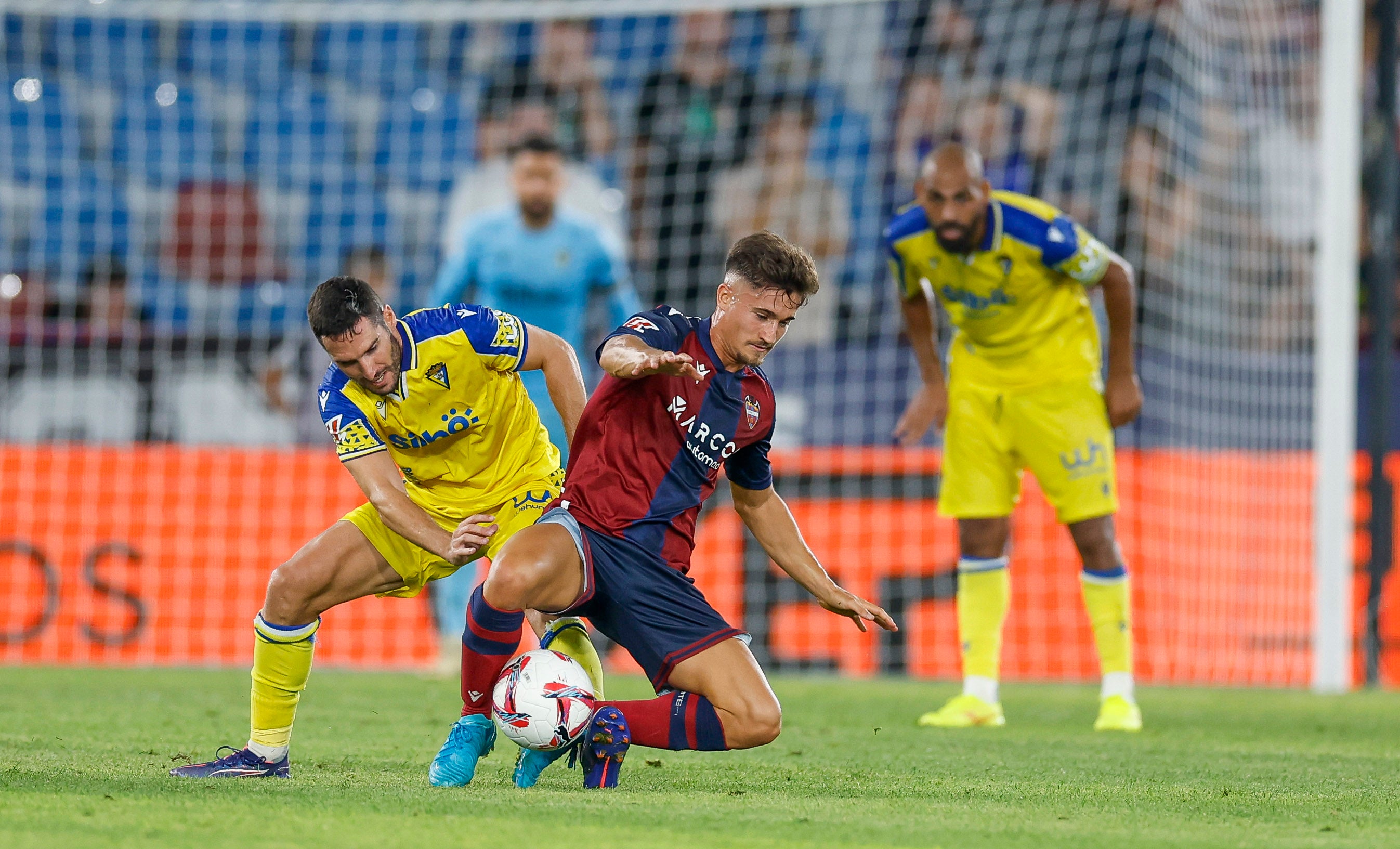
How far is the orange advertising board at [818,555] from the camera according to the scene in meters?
8.24

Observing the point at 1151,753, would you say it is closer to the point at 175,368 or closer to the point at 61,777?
the point at 61,777

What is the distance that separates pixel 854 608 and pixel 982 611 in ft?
6.99

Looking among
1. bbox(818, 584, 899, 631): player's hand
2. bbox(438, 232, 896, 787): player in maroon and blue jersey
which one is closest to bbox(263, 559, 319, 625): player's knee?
bbox(438, 232, 896, 787): player in maroon and blue jersey

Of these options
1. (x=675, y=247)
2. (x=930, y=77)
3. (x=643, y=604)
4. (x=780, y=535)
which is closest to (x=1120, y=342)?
(x=780, y=535)

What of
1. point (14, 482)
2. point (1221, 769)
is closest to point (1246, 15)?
point (1221, 769)

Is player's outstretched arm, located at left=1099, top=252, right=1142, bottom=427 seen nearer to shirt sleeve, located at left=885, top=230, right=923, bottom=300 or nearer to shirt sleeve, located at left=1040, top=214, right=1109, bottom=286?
shirt sleeve, located at left=1040, top=214, right=1109, bottom=286

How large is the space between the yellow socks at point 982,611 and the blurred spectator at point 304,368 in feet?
16.2

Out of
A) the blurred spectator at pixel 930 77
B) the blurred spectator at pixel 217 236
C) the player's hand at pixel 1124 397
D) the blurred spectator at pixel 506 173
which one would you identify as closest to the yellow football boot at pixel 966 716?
the player's hand at pixel 1124 397

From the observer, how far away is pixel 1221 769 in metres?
4.24

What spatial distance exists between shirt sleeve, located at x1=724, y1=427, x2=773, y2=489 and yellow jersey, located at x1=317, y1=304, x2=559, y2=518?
1.78 feet

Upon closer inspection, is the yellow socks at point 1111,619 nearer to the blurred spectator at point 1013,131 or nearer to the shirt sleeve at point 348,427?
the shirt sleeve at point 348,427

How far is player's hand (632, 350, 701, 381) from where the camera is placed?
3295 millimetres

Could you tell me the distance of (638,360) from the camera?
3.42 m

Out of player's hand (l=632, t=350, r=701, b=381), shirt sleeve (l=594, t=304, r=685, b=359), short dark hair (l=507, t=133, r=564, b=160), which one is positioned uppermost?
short dark hair (l=507, t=133, r=564, b=160)
